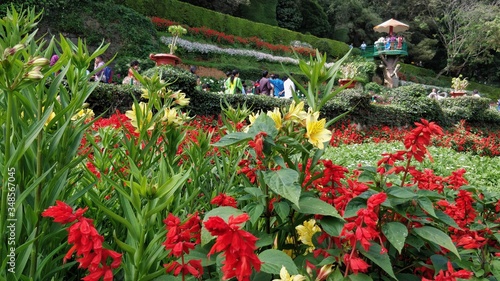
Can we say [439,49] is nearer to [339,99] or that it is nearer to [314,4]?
[314,4]

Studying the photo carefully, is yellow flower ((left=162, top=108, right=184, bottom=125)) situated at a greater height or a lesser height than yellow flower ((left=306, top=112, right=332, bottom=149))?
lesser

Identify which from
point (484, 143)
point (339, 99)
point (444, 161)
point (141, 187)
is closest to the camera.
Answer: point (141, 187)

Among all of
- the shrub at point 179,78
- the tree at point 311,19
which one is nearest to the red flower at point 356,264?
the shrub at point 179,78

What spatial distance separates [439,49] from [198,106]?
A: 119ft

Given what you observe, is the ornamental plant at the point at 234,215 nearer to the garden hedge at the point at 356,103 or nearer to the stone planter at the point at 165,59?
the garden hedge at the point at 356,103

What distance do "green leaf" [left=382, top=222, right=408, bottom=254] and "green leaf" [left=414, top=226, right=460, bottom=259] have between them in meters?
0.09

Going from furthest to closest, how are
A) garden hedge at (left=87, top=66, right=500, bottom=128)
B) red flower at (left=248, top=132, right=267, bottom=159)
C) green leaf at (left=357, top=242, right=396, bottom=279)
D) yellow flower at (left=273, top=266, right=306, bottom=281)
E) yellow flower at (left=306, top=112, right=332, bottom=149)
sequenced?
garden hedge at (left=87, top=66, right=500, bottom=128) < yellow flower at (left=306, top=112, right=332, bottom=149) < red flower at (left=248, top=132, right=267, bottom=159) < green leaf at (left=357, top=242, right=396, bottom=279) < yellow flower at (left=273, top=266, right=306, bottom=281)

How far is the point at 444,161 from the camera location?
5.20 metres

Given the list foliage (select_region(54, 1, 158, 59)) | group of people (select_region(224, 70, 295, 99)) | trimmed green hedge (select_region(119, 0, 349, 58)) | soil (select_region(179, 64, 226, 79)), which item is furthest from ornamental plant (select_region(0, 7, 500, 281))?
trimmed green hedge (select_region(119, 0, 349, 58))

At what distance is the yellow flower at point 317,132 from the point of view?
1.29m

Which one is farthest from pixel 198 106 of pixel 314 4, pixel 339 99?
pixel 314 4

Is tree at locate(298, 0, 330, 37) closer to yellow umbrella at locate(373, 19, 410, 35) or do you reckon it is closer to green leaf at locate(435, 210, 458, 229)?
yellow umbrella at locate(373, 19, 410, 35)

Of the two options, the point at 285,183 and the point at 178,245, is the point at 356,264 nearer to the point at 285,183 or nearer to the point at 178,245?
the point at 285,183

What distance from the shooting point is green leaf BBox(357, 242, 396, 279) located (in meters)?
1.08
